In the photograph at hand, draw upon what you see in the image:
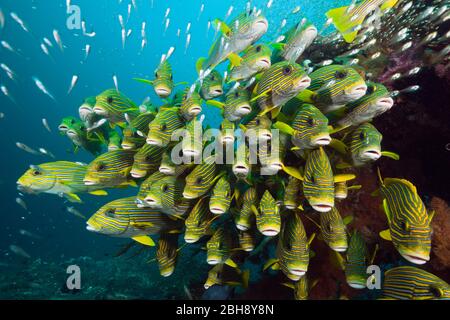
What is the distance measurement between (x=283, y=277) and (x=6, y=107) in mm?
78813

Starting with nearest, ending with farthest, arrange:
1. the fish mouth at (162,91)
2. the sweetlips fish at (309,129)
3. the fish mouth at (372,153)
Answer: the sweetlips fish at (309,129) → the fish mouth at (372,153) → the fish mouth at (162,91)

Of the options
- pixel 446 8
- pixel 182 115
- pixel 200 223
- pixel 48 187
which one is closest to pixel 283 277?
pixel 200 223

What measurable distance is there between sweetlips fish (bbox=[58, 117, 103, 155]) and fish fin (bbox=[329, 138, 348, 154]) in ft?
12.1

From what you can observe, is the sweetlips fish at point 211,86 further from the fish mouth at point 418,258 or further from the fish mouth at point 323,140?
the fish mouth at point 418,258

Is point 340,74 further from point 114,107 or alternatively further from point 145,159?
point 114,107

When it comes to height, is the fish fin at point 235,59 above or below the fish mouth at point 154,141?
above

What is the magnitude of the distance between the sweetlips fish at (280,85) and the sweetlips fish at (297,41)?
839 millimetres

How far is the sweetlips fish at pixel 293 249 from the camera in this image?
112 inches

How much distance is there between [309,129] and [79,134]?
11.9 feet

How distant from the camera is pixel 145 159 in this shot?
3539 millimetres

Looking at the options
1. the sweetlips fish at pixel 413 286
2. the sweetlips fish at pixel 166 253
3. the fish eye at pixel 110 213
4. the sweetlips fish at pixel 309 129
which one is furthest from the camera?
the sweetlips fish at pixel 166 253

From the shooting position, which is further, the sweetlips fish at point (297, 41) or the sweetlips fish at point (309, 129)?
the sweetlips fish at point (297, 41)

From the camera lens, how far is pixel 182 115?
351cm

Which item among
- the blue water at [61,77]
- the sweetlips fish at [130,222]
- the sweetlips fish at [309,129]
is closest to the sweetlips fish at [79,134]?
the sweetlips fish at [130,222]
